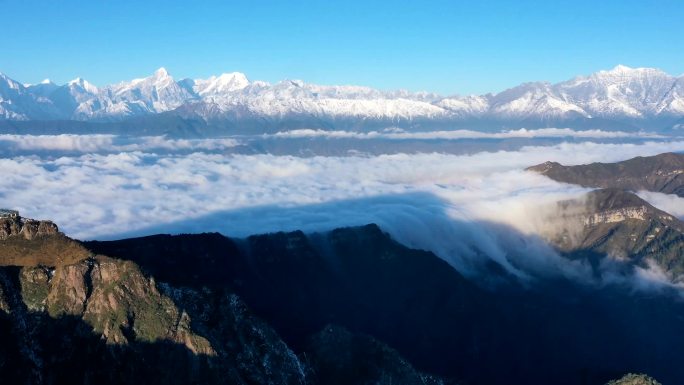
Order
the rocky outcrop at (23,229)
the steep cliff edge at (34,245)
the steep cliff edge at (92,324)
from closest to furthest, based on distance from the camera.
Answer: the steep cliff edge at (92,324), the steep cliff edge at (34,245), the rocky outcrop at (23,229)

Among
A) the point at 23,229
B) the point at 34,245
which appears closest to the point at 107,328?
the point at 34,245

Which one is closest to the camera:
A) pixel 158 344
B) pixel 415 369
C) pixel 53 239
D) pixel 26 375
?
pixel 26 375

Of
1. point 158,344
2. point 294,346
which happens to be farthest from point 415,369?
point 158,344

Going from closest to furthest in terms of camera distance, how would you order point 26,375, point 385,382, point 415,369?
point 26,375 < point 385,382 < point 415,369

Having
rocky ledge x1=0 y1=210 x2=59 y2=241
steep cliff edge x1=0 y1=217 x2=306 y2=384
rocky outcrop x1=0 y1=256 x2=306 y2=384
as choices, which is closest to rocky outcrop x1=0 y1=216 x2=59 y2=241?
rocky ledge x1=0 y1=210 x2=59 y2=241

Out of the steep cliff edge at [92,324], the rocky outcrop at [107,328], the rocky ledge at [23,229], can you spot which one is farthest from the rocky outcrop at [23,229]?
the rocky outcrop at [107,328]

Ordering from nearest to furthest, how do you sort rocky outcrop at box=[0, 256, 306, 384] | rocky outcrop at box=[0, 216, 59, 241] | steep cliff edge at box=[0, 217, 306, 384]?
steep cliff edge at box=[0, 217, 306, 384]
rocky outcrop at box=[0, 256, 306, 384]
rocky outcrop at box=[0, 216, 59, 241]

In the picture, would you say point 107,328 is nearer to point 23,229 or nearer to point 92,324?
point 92,324

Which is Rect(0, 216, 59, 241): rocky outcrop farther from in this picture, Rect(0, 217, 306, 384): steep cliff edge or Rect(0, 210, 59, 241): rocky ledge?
Rect(0, 217, 306, 384): steep cliff edge

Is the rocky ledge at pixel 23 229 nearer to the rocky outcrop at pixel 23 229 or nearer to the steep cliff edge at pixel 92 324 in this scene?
the rocky outcrop at pixel 23 229

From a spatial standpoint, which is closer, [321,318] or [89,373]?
[89,373]

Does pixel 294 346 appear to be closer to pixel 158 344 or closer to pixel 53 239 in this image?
pixel 158 344
